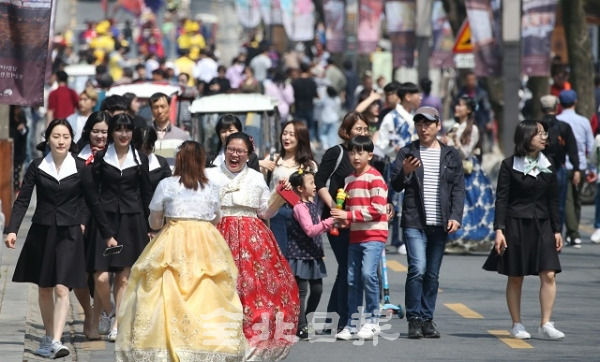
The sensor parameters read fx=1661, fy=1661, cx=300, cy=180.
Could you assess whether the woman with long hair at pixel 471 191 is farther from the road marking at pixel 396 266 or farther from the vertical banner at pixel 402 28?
the vertical banner at pixel 402 28

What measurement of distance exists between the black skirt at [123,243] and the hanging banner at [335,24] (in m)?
25.7

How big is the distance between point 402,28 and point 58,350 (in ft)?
63.5

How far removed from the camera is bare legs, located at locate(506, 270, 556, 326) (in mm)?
12055

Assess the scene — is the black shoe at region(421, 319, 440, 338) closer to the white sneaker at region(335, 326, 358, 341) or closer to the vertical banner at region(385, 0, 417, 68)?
the white sneaker at region(335, 326, 358, 341)

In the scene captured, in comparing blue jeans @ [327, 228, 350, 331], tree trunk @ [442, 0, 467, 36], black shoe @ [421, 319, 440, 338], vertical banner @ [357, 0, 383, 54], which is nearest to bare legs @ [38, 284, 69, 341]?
blue jeans @ [327, 228, 350, 331]

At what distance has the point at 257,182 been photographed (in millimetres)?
11055

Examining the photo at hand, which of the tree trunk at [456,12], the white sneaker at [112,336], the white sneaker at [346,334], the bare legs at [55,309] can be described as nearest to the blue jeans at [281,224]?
the white sneaker at [346,334]

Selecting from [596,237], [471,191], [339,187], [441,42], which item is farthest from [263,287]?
[441,42]

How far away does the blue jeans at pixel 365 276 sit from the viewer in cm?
1172

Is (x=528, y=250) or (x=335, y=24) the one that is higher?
(x=335, y=24)

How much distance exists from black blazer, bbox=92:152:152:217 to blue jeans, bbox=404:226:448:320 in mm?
1962

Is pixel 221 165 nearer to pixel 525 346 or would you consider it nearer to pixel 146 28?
pixel 525 346

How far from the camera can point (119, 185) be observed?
39.7 ft

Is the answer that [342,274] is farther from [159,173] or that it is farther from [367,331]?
[159,173]
